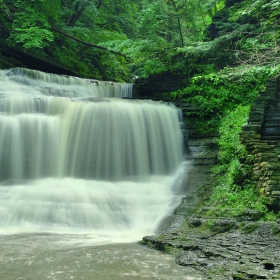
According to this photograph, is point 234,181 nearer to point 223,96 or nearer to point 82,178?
point 82,178

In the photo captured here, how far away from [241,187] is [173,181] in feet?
9.14

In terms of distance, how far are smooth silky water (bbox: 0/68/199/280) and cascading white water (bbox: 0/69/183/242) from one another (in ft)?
0.09

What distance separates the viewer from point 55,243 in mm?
6340

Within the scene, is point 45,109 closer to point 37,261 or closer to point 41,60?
point 41,60

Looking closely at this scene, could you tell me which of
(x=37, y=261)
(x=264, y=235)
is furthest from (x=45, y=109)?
(x=264, y=235)

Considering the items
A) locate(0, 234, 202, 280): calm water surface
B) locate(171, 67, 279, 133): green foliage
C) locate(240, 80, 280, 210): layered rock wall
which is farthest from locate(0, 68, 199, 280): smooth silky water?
locate(240, 80, 280, 210): layered rock wall

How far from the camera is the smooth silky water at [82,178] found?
5.25 meters

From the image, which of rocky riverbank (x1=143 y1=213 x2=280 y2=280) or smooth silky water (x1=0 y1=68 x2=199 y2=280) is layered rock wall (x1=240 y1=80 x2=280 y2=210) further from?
smooth silky water (x1=0 y1=68 x2=199 y2=280)

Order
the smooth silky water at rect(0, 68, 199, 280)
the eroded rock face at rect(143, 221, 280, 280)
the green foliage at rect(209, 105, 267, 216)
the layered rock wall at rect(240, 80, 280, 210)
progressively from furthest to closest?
the green foliage at rect(209, 105, 267, 216), the layered rock wall at rect(240, 80, 280, 210), the smooth silky water at rect(0, 68, 199, 280), the eroded rock face at rect(143, 221, 280, 280)

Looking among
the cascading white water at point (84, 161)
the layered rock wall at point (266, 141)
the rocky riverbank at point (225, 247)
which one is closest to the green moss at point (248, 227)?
the rocky riverbank at point (225, 247)

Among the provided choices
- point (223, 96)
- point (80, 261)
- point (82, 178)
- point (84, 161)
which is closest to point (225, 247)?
point (80, 261)

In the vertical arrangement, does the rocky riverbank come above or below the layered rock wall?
below

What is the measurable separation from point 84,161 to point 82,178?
0.58m

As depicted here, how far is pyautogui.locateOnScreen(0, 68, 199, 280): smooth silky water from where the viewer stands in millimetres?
5246
